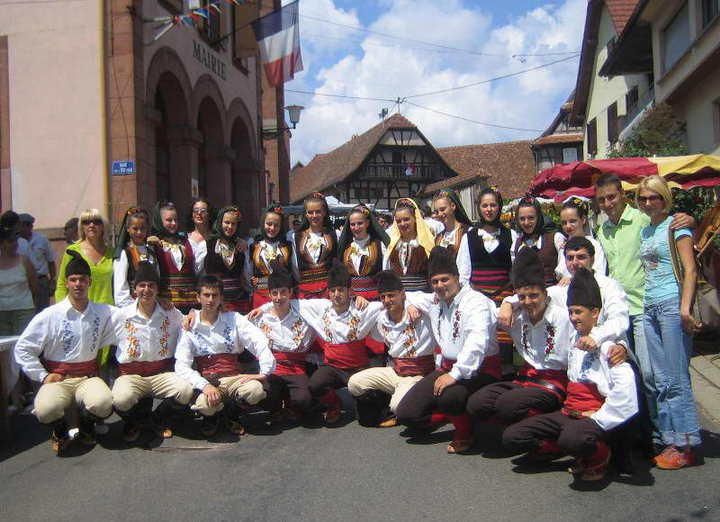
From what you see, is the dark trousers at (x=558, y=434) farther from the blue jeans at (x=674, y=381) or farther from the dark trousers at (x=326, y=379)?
the dark trousers at (x=326, y=379)

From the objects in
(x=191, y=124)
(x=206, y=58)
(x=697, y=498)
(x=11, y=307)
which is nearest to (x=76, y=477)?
(x=11, y=307)

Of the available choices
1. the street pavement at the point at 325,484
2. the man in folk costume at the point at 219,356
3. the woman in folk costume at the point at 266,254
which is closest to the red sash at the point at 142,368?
the man in folk costume at the point at 219,356

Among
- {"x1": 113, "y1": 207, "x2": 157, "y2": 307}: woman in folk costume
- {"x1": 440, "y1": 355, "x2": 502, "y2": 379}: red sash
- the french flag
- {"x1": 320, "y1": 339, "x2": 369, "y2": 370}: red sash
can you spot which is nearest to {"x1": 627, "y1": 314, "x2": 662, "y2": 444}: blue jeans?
{"x1": 440, "y1": 355, "x2": 502, "y2": 379}: red sash

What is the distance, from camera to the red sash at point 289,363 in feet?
19.7

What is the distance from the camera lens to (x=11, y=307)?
6.49 m

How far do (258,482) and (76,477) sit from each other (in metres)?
1.28

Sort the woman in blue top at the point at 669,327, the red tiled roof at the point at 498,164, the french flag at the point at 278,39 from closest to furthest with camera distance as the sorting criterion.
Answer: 1. the woman in blue top at the point at 669,327
2. the french flag at the point at 278,39
3. the red tiled roof at the point at 498,164

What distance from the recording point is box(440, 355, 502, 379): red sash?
513cm

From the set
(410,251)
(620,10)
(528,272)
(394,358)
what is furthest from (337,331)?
(620,10)

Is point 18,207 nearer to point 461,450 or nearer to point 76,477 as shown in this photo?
point 76,477

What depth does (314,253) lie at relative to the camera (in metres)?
6.44

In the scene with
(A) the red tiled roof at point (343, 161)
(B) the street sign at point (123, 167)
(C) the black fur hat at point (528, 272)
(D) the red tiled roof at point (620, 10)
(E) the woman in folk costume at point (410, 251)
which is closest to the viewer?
(C) the black fur hat at point (528, 272)

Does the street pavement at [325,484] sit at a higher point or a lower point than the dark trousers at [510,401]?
lower

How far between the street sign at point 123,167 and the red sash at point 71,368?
6.69 metres
